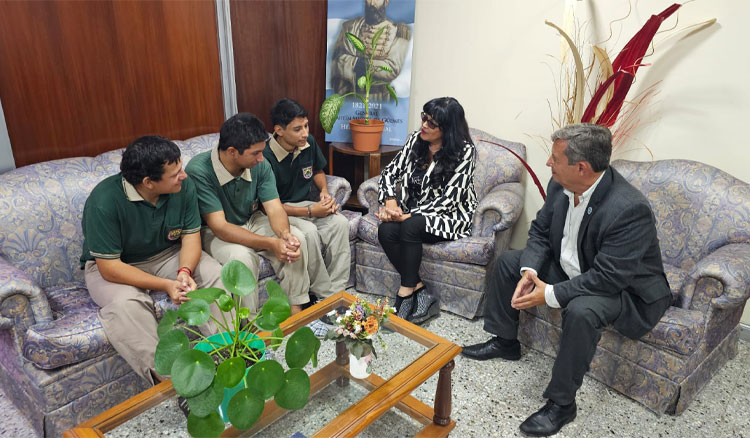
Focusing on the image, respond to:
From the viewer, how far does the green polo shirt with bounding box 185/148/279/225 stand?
233 cm

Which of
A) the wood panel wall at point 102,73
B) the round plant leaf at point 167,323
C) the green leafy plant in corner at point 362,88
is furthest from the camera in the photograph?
the green leafy plant in corner at point 362,88

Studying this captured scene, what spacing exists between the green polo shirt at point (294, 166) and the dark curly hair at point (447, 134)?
0.69m

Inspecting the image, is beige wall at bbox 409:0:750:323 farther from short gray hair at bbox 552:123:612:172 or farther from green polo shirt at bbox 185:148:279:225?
green polo shirt at bbox 185:148:279:225

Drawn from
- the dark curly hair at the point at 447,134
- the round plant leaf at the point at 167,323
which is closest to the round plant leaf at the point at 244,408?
the round plant leaf at the point at 167,323

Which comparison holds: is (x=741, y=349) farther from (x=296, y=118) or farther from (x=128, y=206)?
(x=128, y=206)

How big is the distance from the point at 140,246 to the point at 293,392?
1.09 meters

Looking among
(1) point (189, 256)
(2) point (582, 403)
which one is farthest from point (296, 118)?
(2) point (582, 403)

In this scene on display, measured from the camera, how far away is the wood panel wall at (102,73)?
7.48 feet

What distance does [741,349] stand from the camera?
98.6 inches

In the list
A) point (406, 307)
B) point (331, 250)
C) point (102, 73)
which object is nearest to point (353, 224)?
point (331, 250)

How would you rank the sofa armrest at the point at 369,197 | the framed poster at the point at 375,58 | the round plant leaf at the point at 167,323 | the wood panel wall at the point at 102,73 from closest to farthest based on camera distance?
the round plant leaf at the point at 167,323
the wood panel wall at the point at 102,73
the sofa armrest at the point at 369,197
the framed poster at the point at 375,58

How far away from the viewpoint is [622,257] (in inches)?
73.6

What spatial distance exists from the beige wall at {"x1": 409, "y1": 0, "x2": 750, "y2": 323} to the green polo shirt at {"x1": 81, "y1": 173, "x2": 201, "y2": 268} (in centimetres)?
200

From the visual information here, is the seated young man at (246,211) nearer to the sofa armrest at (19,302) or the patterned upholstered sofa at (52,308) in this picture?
the patterned upholstered sofa at (52,308)
